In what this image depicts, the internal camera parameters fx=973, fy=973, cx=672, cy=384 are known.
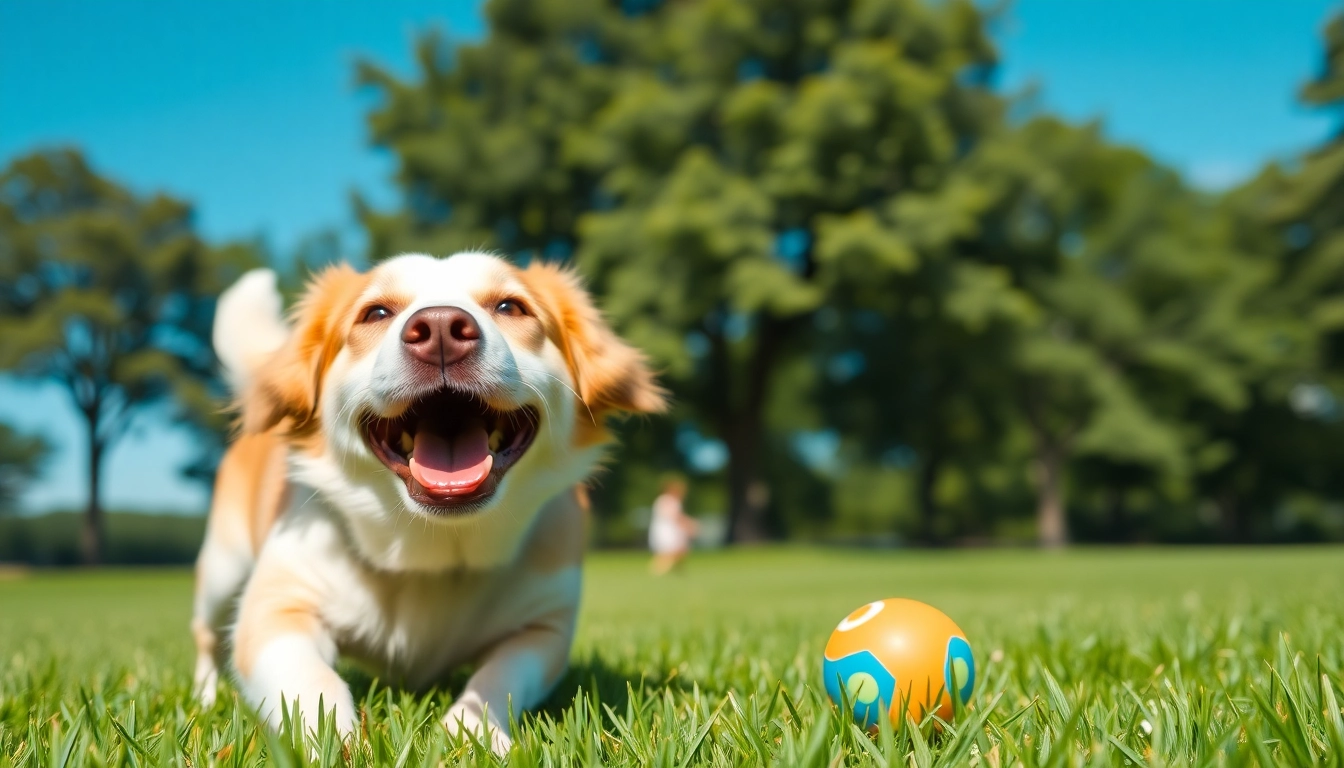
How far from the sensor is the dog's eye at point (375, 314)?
3053 millimetres

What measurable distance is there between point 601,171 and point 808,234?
20.9 feet

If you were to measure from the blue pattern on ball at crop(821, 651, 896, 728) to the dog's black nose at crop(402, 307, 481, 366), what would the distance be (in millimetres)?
1366

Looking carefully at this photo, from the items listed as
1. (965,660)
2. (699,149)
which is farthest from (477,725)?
(699,149)

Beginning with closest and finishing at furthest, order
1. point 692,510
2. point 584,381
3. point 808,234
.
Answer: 1. point 584,381
2. point 808,234
3. point 692,510

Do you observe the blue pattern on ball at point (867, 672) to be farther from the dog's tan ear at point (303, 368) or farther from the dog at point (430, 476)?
the dog's tan ear at point (303, 368)

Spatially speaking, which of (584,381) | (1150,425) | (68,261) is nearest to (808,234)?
(1150,425)

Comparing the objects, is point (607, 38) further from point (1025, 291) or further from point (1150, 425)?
point (1150, 425)

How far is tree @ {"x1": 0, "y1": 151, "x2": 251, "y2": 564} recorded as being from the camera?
3519 cm

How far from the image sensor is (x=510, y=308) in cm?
318

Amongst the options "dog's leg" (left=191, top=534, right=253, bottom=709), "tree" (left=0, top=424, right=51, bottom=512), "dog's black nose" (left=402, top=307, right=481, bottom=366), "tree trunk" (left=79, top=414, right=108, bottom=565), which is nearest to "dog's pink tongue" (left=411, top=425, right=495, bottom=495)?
"dog's black nose" (left=402, top=307, right=481, bottom=366)

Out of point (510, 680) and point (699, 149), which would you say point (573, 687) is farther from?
point (699, 149)

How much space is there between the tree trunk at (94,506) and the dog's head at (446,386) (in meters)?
37.9

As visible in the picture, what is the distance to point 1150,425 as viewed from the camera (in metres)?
32.2

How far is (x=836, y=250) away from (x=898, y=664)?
20.1 metres
